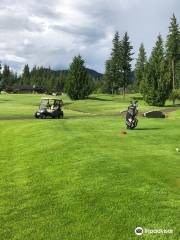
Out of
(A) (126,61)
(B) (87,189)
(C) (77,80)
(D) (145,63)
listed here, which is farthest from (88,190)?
(A) (126,61)

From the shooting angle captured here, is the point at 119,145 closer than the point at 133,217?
No

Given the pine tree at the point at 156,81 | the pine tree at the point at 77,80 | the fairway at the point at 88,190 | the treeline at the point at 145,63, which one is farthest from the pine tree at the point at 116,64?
the fairway at the point at 88,190

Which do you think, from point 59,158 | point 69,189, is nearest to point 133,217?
point 69,189

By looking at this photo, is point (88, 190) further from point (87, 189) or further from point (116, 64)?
point (116, 64)

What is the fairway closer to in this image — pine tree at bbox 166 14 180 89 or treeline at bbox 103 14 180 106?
treeline at bbox 103 14 180 106

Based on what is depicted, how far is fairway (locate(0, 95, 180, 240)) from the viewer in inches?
349

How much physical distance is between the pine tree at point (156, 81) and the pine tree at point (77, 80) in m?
16.7

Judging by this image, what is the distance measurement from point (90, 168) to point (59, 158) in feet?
7.74

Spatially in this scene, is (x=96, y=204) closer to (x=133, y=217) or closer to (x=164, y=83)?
(x=133, y=217)

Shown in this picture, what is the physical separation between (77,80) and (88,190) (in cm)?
7993

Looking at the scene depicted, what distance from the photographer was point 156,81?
3044 inches

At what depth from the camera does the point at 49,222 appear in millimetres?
9219

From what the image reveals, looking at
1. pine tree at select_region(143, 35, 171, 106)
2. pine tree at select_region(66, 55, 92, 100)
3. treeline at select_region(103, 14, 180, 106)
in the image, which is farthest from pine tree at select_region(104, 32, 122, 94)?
pine tree at select_region(143, 35, 171, 106)

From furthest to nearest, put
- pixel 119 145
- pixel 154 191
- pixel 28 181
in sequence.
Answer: pixel 119 145 → pixel 28 181 → pixel 154 191
